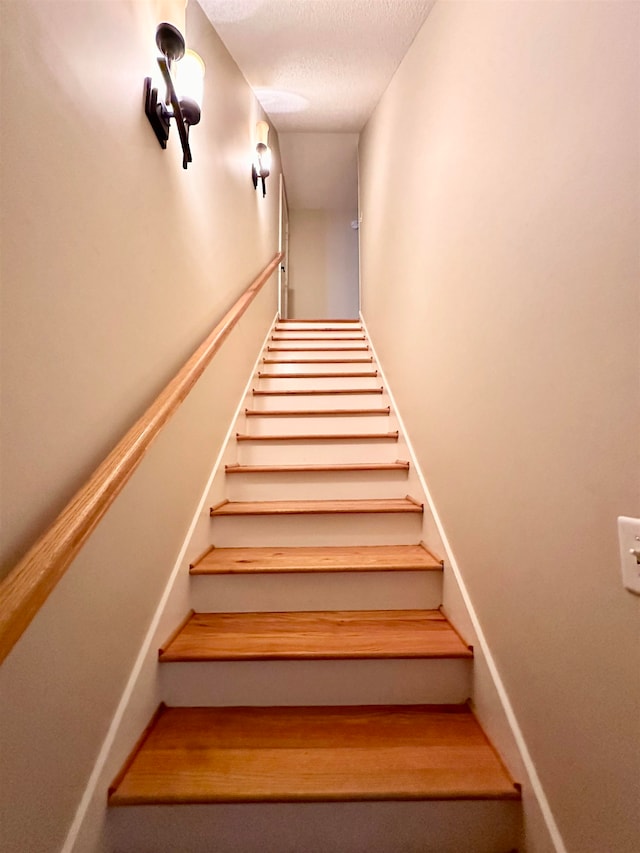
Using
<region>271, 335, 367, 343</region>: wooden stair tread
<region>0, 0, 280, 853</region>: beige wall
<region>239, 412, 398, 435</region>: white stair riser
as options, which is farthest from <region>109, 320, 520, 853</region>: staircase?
<region>271, 335, 367, 343</region>: wooden stair tread

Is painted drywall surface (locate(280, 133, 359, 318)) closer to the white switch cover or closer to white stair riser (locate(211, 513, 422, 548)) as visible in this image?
white stair riser (locate(211, 513, 422, 548))

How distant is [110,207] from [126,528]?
785 millimetres

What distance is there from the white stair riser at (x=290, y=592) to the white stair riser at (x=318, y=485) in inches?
20.6

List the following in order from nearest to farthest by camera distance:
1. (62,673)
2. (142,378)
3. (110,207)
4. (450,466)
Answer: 1. (62,673)
2. (110,207)
3. (142,378)
4. (450,466)

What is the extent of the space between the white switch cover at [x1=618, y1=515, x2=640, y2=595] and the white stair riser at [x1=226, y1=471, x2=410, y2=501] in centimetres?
123

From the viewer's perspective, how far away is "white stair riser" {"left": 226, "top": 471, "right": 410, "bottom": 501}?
6.15 ft

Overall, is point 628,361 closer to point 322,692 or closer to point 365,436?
point 322,692

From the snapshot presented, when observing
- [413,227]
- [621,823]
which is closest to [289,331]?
[413,227]

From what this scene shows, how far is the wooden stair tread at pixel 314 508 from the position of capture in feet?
5.31

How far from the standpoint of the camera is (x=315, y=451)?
83.2 inches

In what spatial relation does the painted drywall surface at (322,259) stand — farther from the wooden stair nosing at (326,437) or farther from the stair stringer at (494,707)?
the stair stringer at (494,707)

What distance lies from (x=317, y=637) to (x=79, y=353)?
39.8 inches

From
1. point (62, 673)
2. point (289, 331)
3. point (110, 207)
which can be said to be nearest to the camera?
point (62, 673)

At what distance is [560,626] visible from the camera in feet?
2.63
